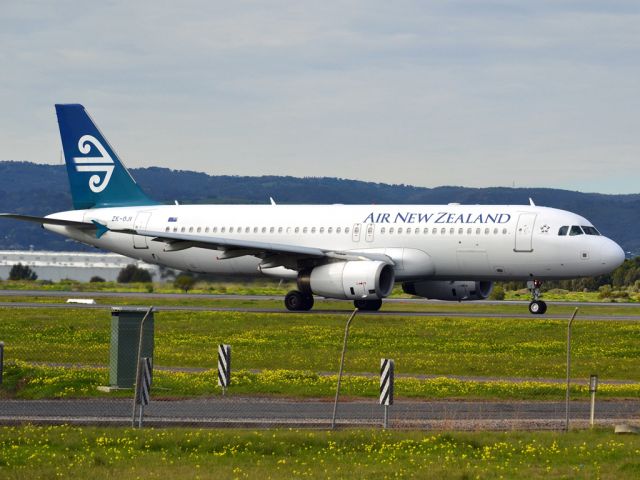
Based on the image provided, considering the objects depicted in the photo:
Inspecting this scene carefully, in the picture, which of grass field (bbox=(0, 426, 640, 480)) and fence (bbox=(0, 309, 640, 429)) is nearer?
grass field (bbox=(0, 426, 640, 480))

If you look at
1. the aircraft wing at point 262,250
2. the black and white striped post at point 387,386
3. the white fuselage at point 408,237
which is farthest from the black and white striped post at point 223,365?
the white fuselage at point 408,237

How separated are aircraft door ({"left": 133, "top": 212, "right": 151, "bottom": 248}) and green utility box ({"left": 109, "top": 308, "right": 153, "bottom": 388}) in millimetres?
29506

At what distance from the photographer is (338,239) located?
54.1m

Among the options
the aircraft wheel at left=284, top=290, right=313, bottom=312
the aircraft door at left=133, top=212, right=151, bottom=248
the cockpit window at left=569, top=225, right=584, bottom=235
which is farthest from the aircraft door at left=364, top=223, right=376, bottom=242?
the aircraft door at left=133, top=212, right=151, bottom=248

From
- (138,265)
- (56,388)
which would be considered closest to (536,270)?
(56,388)

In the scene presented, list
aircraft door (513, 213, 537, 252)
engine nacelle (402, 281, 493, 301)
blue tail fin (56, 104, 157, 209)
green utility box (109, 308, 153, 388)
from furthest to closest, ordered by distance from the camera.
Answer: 1. blue tail fin (56, 104, 157, 209)
2. engine nacelle (402, 281, 493, 301)
3. aircraft door (513, 213, 537, 252)
4. green utility box (109, 308, 153, 388)

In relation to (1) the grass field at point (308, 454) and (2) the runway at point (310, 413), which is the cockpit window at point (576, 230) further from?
(1) the grass field at point (308, 454)

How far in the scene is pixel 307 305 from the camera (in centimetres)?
5378

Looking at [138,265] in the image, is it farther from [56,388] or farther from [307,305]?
[56,388]

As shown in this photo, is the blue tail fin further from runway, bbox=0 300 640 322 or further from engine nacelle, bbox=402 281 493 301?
engine nacelle, bbox=402 281 493 301

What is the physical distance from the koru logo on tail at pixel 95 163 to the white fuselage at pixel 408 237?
97.7 inches

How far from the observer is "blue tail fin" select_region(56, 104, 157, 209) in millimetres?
61062

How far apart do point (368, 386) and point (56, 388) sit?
7.07m

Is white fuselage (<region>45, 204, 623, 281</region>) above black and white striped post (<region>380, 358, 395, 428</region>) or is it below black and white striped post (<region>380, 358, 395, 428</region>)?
above
